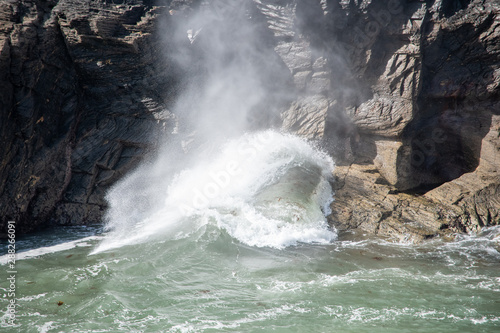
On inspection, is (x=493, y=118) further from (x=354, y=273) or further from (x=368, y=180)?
(x=354, y=273)

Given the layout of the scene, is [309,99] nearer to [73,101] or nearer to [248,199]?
[248,199]

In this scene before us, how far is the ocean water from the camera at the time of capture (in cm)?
548

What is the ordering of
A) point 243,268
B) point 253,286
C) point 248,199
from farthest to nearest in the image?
point 248,199 → point 243,268 → point 253,286

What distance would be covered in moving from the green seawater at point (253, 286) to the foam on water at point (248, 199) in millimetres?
566

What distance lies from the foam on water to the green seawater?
57cm

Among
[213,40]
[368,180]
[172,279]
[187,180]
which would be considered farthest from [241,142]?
[172,279]

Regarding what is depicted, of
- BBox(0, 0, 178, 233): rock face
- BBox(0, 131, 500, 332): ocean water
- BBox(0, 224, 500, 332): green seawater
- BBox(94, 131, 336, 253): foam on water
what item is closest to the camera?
BBox(0, 224, 500, 332): green seawater

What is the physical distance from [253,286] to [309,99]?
8.79 metres

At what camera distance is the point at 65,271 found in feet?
24.0

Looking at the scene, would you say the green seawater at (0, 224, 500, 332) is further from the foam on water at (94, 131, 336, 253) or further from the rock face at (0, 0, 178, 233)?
the rock face at (0, 0, 178, 233)

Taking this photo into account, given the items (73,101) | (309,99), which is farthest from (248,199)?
(73,101)

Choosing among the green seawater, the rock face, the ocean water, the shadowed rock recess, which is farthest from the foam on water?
the rock face

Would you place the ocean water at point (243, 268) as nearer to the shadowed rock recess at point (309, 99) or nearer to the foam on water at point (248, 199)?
the foam on water at point (248, 199)

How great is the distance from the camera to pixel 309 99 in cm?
1351
